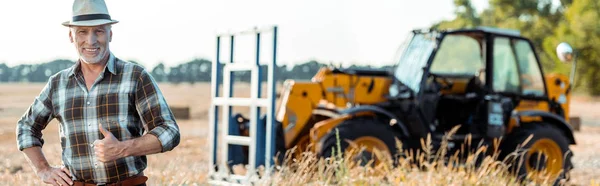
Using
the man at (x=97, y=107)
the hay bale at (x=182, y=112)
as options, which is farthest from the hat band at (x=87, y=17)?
the hay bale at (x=182, y=112)

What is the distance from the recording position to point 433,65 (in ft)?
37.2

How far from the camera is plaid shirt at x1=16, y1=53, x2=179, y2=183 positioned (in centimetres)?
374

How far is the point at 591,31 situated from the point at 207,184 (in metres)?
40.6

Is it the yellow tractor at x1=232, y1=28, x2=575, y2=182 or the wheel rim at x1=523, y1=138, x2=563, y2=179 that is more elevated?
the yellow tractor at x1=232, y1=28, x2=575, y2=182

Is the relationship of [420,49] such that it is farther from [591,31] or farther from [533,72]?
[591,31]

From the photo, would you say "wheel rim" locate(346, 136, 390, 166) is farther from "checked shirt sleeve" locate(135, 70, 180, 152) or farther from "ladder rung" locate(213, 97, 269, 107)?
"checked shirt sleeve" locate(135, 70, 180, 152)

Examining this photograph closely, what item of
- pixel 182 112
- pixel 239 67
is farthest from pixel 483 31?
pixel 182 112

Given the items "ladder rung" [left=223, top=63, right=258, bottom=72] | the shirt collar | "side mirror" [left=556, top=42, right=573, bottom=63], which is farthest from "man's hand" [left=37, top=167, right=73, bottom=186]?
"side mirror" [left=556, top=42, right=573, bottom=63]

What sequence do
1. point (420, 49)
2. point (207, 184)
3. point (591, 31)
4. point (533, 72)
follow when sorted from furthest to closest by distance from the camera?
point (591, 31), point (533, 72), point (420, 49), point (207, 184)

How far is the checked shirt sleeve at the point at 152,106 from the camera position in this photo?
3.70 m

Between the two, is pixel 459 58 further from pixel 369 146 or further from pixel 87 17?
pixel 87 17

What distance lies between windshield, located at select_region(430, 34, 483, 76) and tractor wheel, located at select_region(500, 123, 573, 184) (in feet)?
3.18

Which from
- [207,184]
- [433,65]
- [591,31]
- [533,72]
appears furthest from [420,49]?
[591,31]

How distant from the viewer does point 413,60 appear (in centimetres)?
1089
